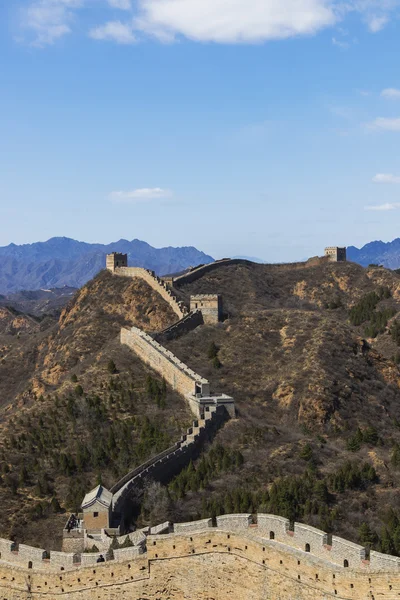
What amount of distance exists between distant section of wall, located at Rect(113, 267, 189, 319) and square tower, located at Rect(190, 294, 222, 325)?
197 cm

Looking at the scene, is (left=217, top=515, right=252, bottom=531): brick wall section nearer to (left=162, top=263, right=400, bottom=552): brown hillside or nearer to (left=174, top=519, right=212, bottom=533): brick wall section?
(left=174, top=519, right=212, bottom=533): brick wall section

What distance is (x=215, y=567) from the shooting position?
26984mm

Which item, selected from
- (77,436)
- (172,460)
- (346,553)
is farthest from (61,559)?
(77,436)

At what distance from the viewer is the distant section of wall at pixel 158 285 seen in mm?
89188

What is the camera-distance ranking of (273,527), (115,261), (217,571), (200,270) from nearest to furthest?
(273,527) → (217,571) → (115,261) → (200,270)

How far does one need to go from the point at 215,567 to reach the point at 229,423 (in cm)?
3246

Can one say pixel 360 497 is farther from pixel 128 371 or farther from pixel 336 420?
pixel 128 371

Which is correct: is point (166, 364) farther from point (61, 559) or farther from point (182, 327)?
point (61, 559)

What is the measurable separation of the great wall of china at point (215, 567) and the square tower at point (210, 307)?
5201cm

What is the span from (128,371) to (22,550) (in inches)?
1548

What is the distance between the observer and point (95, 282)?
108750 mm

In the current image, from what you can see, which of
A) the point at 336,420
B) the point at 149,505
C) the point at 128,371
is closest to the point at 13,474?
the point at 149,505

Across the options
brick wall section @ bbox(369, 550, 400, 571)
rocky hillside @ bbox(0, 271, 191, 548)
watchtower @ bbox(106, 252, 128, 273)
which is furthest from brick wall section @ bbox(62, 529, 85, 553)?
watchtower @ bbox(106, 252, 128, 273)

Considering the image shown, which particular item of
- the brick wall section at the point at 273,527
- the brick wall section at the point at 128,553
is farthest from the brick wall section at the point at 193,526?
the brick wall section at the point at 273,527
